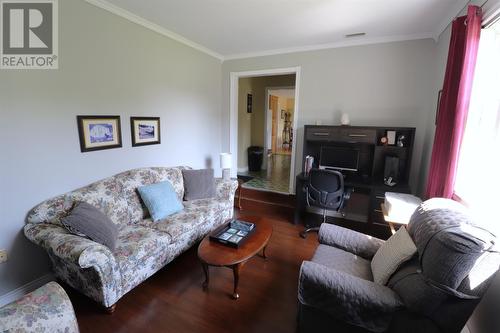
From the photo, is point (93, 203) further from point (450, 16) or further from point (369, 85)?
point (450, 16)

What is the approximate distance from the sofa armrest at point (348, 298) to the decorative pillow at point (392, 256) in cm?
18

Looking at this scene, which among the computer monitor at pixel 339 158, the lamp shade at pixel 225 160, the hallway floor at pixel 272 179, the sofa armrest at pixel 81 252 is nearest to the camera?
the sofa armrest at pixel 81 252

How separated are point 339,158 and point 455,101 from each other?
66.1 inches

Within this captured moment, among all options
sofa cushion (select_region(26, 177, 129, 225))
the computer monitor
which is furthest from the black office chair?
sofa cushion (select_region(26, 177, 129, 225))

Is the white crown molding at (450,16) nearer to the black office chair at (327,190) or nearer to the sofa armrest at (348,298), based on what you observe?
the black office chair at (327,190)

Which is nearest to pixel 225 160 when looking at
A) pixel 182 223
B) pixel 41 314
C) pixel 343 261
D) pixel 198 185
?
pixel 198 185

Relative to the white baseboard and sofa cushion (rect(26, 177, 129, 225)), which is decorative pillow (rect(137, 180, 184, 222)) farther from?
the white baseboard

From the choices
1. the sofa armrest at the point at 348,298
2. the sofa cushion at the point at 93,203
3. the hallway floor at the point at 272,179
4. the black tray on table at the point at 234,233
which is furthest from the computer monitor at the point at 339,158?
the sofa cushion at the point at 93,203

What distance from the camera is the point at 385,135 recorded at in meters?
3.29

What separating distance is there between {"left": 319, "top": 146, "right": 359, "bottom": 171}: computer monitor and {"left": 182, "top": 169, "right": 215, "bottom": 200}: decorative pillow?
5.70ft

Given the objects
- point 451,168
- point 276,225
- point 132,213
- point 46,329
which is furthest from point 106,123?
point 451,168

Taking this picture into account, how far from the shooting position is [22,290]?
2.04 m

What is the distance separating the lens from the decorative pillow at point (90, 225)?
6.11ft

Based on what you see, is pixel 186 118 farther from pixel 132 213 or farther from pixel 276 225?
pixel 276 225
